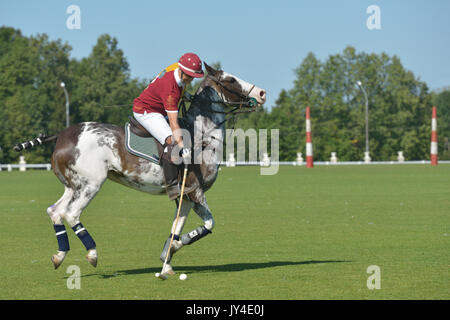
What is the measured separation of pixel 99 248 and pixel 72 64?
98889 millimetres

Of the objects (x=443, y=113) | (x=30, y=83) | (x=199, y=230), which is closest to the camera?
(x=199, y=230)

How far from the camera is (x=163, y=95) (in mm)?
11352

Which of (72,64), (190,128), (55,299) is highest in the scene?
(72,64)

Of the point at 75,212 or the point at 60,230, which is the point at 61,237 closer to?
the point at 60,230

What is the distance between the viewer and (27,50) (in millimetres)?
105688

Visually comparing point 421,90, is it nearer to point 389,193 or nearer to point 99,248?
point 389,193

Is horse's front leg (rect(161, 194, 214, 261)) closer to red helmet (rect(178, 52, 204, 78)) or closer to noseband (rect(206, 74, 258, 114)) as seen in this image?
noseband (rect(206, 74, 258, 114))

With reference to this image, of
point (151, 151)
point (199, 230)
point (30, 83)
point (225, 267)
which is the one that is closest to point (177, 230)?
point (199, 230)

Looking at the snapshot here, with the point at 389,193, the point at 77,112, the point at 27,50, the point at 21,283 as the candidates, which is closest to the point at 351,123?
the point at 77,112

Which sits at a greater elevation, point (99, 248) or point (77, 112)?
point (77, 112)

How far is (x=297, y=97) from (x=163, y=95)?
9971 centimetres
